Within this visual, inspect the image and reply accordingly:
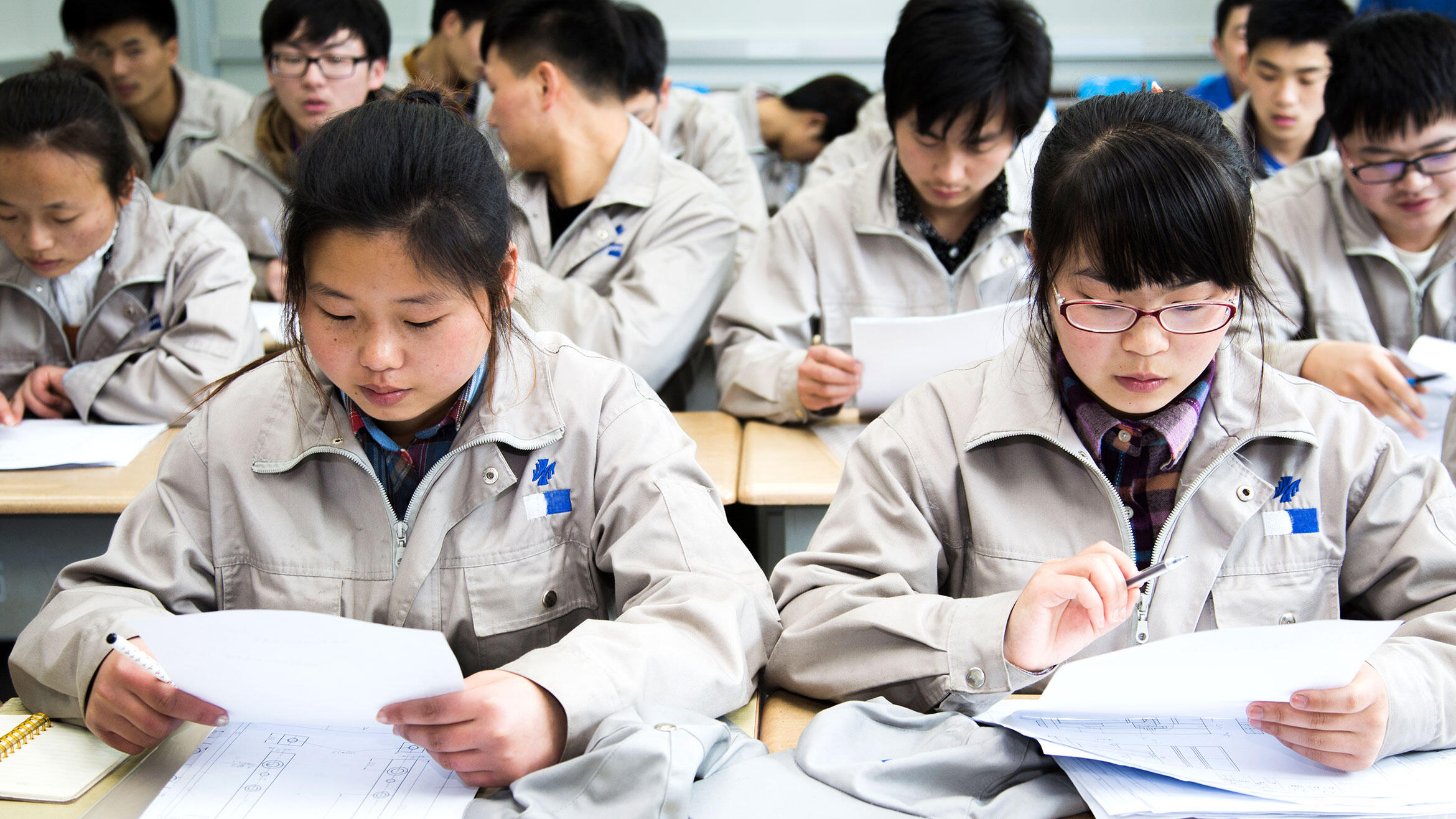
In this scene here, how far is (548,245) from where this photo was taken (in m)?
2.50

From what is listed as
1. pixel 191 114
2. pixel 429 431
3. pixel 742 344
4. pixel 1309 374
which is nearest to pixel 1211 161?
pixel 429 431

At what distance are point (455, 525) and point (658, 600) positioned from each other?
0.77 ft

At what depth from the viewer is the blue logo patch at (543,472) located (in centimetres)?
118

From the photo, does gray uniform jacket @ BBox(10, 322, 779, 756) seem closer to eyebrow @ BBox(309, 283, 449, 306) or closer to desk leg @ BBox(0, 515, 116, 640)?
eyebrow @ BBox(309, 283, 449, 306)

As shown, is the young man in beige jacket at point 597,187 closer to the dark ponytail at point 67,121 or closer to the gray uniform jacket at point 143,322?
the gray uniform jacket at point 143,322

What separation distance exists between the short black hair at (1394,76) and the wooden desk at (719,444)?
1187 mm

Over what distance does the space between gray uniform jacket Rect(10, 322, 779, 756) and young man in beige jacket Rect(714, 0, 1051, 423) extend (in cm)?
79

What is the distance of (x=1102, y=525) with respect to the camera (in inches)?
45.0

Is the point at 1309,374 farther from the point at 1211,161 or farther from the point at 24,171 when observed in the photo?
the point at 24,171

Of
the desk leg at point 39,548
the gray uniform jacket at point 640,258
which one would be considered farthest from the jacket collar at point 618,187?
the desk leg at point 39,548

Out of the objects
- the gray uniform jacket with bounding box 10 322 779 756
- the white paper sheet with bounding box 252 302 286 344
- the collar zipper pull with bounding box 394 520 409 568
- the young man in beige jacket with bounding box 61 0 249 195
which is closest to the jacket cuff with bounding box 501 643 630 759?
the gray uniform jacket with bounding box 10 322 779 756

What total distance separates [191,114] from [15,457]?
96.4 inches

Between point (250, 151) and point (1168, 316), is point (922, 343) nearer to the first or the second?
point (1168, 316)

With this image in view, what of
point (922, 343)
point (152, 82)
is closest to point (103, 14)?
point (152, 82)
